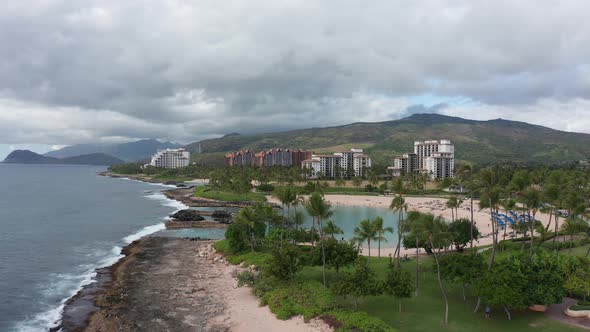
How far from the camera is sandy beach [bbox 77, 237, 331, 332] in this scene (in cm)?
2748

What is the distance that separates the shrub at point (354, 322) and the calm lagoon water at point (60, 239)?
20.9m

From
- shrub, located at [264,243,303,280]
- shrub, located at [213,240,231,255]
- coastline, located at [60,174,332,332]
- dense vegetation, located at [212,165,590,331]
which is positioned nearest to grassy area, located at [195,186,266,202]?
shrub, located at [213,240,231,255]

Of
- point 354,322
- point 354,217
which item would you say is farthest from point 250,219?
point 354,217

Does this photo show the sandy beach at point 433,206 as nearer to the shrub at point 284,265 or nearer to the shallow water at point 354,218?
the shallow water at point 354,218

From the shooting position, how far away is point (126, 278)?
129 ft

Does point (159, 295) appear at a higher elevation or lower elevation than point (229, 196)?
lower

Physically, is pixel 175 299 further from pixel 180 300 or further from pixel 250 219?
pixel 250 219

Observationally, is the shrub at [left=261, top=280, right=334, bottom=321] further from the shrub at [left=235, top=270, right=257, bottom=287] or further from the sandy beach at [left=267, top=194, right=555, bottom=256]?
the sandy beach at [left=267, top=194, right=555, bottom=256]

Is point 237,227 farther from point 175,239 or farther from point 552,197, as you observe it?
point 552,197

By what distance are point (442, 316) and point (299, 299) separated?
33.3 ft

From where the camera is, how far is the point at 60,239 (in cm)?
5959

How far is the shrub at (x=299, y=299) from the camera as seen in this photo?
2794 cm

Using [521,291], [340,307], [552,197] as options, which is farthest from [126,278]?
[552,197]

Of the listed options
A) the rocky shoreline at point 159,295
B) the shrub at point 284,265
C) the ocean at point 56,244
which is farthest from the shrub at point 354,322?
the ocean at point 56,244
